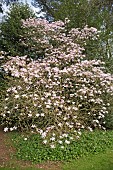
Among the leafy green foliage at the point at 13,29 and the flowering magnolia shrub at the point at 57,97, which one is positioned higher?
the leafy green foliage at the point at 13,29

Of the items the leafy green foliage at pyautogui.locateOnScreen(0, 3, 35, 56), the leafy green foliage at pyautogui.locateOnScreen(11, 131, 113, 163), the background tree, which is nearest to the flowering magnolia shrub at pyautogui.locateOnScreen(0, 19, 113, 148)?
the leafy green foliage at pyautogui.locateOnScreen(11, 131, 113, 163)

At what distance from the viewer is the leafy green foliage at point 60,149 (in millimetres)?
5855

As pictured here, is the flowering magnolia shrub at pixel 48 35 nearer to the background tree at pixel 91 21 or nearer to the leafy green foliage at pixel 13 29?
the leafy green foliage at pixel 13 29

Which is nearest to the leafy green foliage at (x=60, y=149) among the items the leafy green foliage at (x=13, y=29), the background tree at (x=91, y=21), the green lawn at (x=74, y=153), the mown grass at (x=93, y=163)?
the green lawn at (x=74, y=153)

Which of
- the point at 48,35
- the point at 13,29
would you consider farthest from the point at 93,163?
the point at 13,29

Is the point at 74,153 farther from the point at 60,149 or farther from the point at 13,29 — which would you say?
the point at 13,29

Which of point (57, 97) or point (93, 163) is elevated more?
point (57, 97)

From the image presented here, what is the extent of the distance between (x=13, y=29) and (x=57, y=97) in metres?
4.47

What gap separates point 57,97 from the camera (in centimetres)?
657

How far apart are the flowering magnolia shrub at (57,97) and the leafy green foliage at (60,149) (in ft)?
0.59

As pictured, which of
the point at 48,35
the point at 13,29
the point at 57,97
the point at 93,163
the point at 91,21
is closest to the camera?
the point at 93,163

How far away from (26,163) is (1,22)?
642 cm

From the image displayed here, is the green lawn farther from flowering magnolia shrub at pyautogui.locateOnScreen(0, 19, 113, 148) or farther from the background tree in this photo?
the background tree

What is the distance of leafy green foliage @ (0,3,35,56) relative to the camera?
33.3 feet
